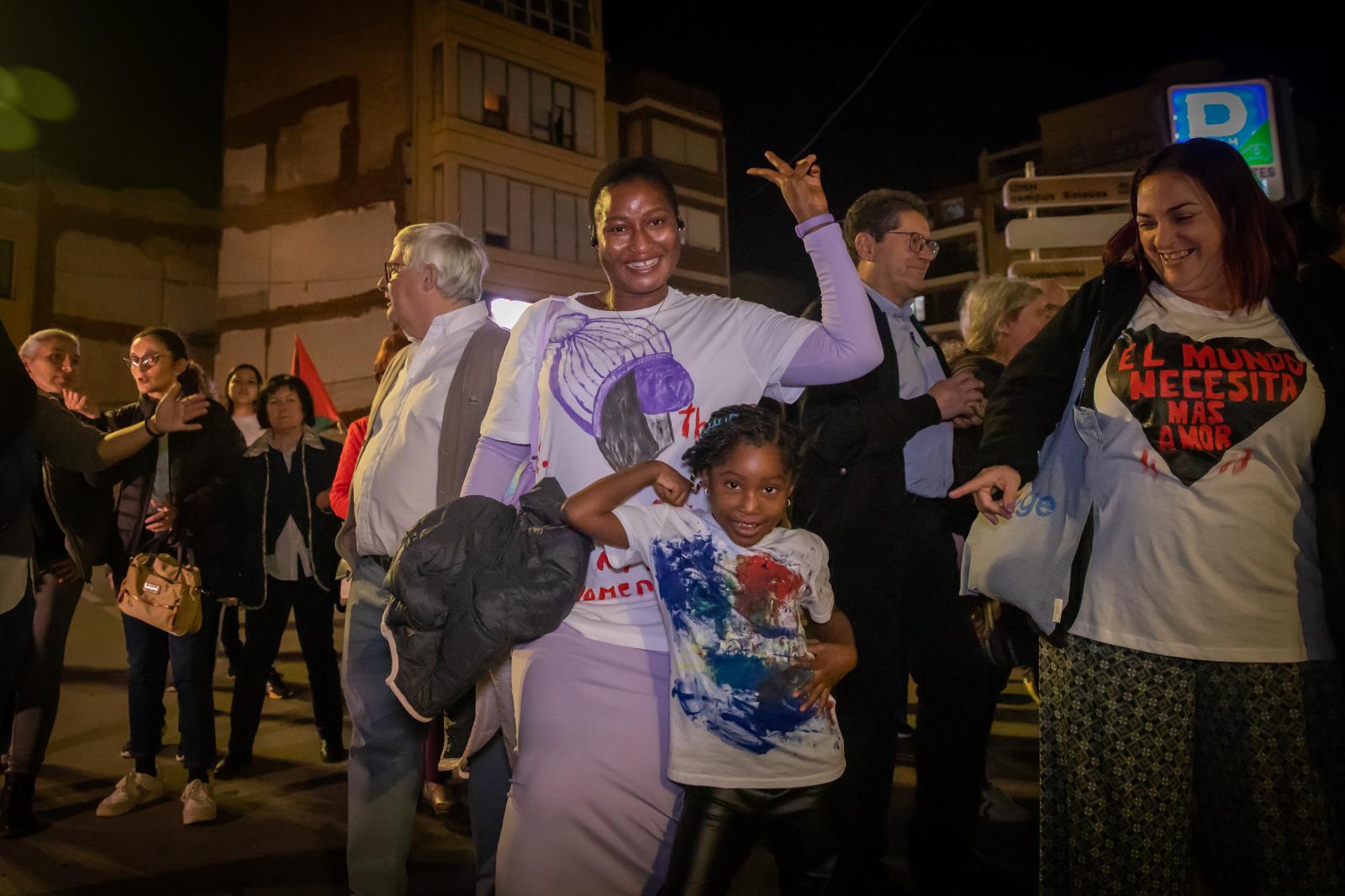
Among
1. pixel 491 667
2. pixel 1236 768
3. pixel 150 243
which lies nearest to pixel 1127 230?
pixel 1236 768

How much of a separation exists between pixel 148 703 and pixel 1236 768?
469cm

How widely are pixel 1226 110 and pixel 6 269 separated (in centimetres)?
2462

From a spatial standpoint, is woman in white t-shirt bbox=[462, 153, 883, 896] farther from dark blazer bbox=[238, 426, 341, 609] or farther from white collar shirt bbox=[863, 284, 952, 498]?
dark blazer bbox=[238, 426, 341, 609]

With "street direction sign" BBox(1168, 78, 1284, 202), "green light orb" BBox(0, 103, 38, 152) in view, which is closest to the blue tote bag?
"street direction sign" BBox(1168, 78, 1284, 202)

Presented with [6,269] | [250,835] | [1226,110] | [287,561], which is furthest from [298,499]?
[6,269]

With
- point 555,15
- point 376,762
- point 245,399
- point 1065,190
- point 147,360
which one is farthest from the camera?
point 555,15

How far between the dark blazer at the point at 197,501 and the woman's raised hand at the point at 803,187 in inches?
140

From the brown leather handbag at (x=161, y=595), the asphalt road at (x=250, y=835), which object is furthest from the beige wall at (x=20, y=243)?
the brown leather handbag at (x=161, y=595)

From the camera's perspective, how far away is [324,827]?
435 centimetres

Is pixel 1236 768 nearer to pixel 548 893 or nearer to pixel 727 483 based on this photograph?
pixel 727 483

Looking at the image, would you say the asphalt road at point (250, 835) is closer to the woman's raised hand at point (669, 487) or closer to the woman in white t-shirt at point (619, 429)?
the woman in white t-shirt at point (619, 429)

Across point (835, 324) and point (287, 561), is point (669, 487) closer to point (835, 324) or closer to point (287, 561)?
point (835, 324)

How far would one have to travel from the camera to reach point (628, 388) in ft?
7.66

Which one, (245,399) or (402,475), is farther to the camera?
(245,399)
